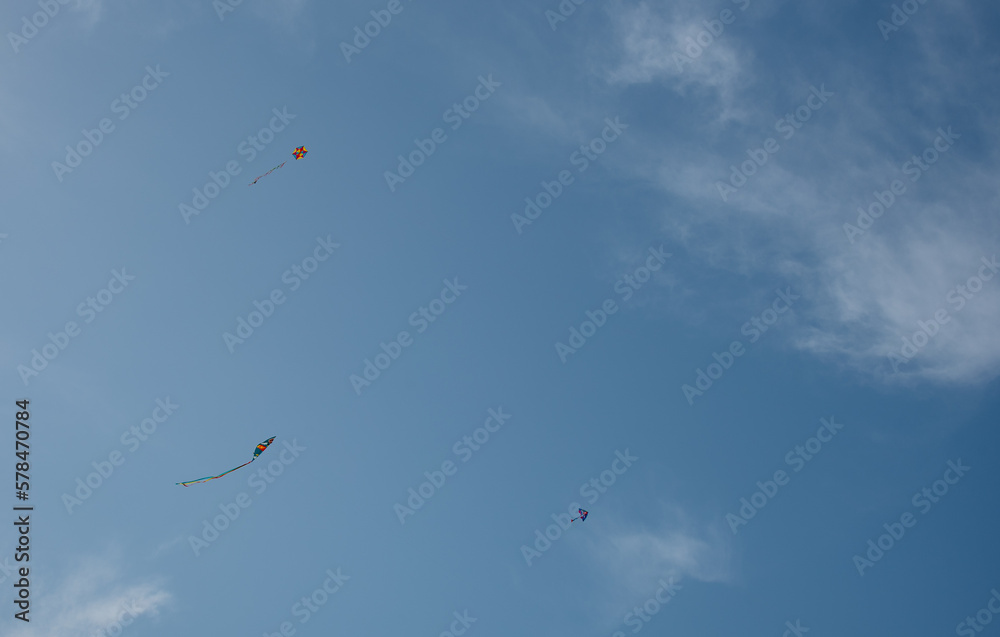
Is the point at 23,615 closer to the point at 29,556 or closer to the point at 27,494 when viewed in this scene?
the point at 29,556

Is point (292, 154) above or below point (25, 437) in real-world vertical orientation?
above

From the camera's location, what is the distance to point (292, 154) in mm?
65312

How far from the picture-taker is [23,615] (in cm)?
5456

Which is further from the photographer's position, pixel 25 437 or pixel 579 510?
pixel 579 510

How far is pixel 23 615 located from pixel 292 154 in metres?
38.5

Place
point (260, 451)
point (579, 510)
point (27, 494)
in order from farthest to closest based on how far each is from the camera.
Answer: point (579, 510) → point (260, 451) → point (27, 494)

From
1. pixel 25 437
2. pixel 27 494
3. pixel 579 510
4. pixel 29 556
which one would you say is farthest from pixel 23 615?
pixel 579 510

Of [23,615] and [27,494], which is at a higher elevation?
[27,494]

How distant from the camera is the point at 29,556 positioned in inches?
2165

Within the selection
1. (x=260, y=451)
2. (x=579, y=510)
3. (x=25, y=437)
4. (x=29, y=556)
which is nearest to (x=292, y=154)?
(x=260, y=451)

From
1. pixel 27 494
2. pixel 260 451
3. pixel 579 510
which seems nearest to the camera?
pixel 27 494

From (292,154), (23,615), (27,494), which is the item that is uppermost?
(292,154)

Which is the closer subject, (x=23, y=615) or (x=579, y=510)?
(x=23, y=615)

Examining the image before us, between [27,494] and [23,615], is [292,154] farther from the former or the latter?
[23,615]
